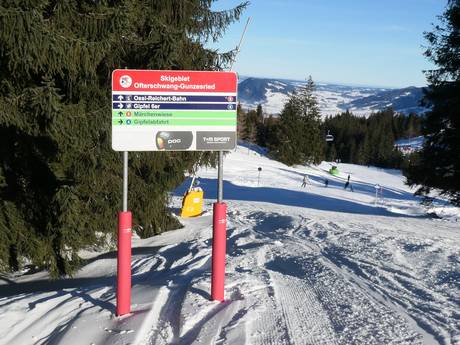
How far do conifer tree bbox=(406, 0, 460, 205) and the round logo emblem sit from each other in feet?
53.0

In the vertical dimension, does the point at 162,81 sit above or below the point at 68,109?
above

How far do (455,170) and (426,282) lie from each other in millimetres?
14334

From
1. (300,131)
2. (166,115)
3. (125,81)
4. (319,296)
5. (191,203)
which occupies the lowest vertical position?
(191,203)

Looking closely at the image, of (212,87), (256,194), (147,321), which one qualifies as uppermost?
(212,87)

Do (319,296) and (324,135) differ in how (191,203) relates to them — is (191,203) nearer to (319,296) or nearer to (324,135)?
(319,296)

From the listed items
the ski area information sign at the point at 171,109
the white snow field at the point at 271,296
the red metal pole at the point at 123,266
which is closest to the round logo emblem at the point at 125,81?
the ski area information sign at the point at 171,109

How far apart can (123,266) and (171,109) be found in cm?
171

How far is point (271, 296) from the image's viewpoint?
5871 millimetres

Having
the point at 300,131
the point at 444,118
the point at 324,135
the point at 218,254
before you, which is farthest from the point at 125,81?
the point at 324,135

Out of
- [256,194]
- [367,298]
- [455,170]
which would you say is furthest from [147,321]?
[256,194]

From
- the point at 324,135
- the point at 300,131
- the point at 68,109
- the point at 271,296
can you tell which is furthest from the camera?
the point at 324,135

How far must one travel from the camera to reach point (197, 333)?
4801mm

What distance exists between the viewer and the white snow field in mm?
4863

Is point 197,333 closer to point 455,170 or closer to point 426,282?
point 426,282
